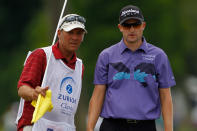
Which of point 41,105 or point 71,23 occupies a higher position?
point 71,23

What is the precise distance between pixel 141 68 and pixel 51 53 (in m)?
0.95

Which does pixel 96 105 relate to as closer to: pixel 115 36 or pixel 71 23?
pixel 71 23

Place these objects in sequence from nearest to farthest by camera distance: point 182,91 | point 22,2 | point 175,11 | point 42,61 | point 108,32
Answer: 1. point 42,61
2. point 108,32
3. point 175,11
4. point 182,91
5. point 22,2

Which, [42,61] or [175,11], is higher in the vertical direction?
[175,11]

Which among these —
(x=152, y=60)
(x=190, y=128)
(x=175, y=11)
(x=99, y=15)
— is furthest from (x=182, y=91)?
(x=152, y=60)

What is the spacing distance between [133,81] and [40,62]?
3.21 ft

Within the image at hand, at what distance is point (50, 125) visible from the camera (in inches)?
328

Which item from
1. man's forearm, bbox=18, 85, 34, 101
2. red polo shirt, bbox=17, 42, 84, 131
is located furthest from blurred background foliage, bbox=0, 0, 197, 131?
man's forearm, bbox=18, 85, 34, 101

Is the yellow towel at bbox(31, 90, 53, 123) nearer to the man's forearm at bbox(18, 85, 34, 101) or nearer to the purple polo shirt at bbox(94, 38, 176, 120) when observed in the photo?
the man's forearm at bbox(18, 85, 34, 101)

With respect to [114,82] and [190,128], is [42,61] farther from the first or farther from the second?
[190,128]

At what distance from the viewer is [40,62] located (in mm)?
8250

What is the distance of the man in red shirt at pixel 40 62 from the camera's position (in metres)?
8.14

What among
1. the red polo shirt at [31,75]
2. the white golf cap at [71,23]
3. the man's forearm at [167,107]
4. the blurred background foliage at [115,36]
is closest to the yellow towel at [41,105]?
the red polo shirt at [31,75]

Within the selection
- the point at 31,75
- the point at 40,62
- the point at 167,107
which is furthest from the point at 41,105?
the point at 167,107
